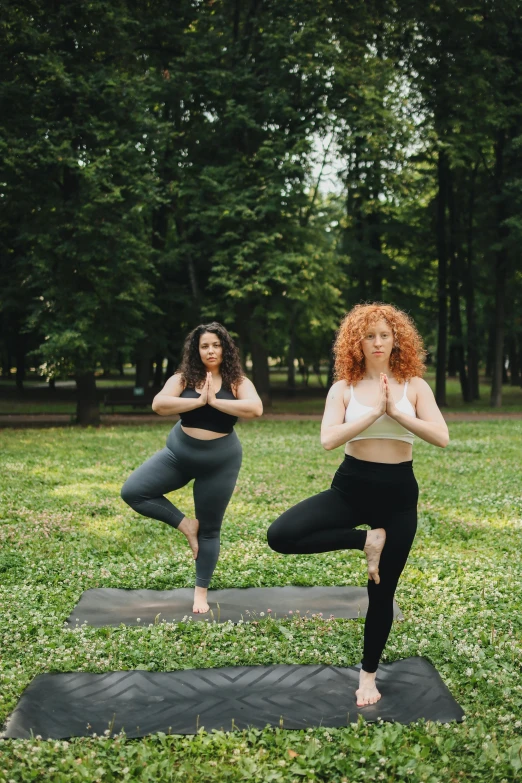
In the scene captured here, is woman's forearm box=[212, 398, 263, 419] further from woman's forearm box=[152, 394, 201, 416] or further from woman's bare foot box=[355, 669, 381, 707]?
woman's bare foot box=[355, 669, 381, 707]

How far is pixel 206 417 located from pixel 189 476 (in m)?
0.55

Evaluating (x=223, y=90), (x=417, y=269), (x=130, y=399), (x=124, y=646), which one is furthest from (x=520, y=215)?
(x=124, y=646)

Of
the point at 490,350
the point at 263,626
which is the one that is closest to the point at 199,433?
the point at 263,626

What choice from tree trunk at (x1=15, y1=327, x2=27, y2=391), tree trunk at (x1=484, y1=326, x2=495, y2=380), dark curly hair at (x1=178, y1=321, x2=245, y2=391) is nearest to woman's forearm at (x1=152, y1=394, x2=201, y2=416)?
dark curly hair at (x1=178, y1=321, x2=245, y2=391)

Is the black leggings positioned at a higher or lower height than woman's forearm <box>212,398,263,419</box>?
lower

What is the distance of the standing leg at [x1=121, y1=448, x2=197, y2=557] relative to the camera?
6.05 metres

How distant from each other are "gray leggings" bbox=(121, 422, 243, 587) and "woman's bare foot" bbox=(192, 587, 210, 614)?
70 cm

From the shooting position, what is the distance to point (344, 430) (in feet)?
14.4

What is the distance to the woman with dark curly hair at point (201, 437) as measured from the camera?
5.94 m

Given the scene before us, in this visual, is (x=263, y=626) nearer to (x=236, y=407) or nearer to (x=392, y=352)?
(x=236, y=407)

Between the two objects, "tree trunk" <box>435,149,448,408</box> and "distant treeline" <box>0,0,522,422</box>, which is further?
"tree trunk" <box>435,149,448,408</box>

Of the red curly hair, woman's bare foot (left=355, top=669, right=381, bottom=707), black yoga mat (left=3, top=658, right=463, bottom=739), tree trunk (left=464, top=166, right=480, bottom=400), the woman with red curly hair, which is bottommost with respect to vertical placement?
black yoga mat (left=3, top=658, right=463, bottom=739)

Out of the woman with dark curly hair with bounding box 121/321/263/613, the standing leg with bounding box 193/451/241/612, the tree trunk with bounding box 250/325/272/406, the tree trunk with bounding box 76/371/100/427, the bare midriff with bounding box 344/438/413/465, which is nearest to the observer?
the bare midriff with bounding box 344/438/413/465

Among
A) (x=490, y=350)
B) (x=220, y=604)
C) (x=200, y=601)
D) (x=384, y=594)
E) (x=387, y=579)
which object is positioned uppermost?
(x=490, y=350)
